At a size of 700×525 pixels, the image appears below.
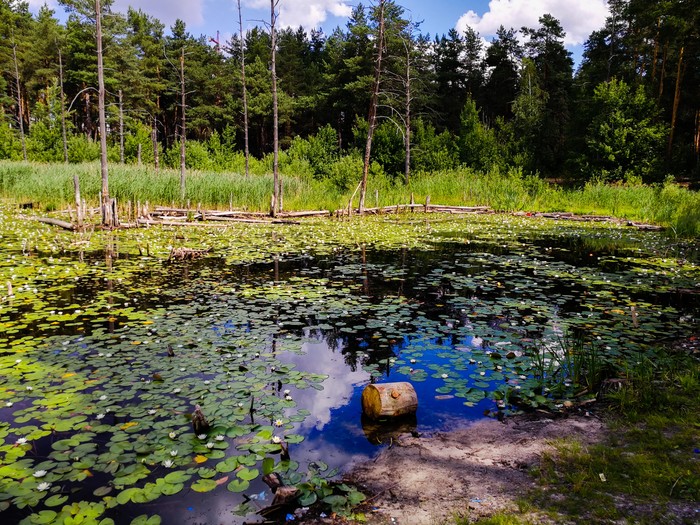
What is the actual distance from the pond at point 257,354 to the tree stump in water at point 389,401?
0.11 metres

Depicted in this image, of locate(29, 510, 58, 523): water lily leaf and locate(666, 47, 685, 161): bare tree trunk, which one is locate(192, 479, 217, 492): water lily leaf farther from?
locate(666, 47, 685, 161): bare tree trunk

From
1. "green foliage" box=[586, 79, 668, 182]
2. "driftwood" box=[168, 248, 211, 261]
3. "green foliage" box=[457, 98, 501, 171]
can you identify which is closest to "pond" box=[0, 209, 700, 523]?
"driftwood" box=[168, 248, 211, 261]

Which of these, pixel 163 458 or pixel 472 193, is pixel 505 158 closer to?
pixel 472 193

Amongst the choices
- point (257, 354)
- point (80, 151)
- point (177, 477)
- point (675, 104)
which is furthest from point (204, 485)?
point (80, 151)

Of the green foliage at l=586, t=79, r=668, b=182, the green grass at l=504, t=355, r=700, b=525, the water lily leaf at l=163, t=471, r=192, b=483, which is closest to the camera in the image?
the green grass at l=504, t=355, r=700, b=525

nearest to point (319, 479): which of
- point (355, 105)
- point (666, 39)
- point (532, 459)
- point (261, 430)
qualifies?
point (261, 430)

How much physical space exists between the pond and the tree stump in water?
0.38 ft

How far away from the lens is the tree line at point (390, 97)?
31938 millimetres

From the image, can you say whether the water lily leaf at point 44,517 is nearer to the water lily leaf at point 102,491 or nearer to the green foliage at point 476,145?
the water lily leaf at point 102,491

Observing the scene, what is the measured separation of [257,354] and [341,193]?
2138 centimetres

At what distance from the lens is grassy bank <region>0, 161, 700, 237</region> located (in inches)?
798

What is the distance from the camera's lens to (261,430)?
379 centimetres

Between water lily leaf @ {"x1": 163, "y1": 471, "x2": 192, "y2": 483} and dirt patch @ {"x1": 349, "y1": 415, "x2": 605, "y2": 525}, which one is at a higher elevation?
water lily leaf @ {"x1": 163, "y1": 471, "x2": 192, "y2": 483}

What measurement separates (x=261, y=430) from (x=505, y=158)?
126 feet
